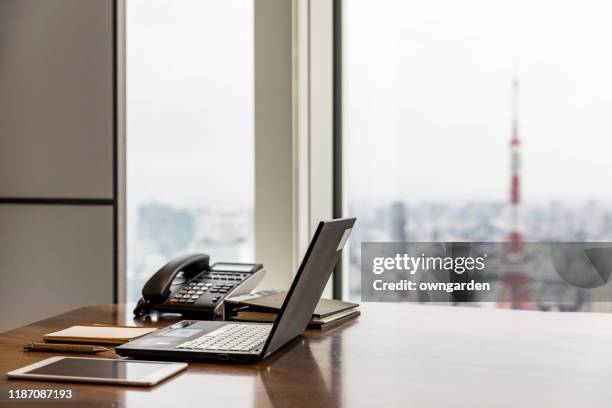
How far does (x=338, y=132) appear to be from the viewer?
2986 mm


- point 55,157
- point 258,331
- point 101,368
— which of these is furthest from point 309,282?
point 55,157

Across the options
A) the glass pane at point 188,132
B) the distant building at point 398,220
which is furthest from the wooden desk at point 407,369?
the glass pane at point 188,132

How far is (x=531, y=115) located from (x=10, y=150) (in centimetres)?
203

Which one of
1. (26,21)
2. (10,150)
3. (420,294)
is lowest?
(420,294)

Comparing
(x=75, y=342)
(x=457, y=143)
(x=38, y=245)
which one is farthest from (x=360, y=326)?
(x=38, y=245)

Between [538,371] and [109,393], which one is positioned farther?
[538,371]

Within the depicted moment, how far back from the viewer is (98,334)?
1.43 m

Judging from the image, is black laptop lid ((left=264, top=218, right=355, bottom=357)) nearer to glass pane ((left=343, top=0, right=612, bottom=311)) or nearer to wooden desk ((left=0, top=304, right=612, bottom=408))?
wooden desk ((left=0, top=304, right=612, bottom=408))

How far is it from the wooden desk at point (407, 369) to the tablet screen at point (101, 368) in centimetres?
4

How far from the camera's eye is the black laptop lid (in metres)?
1.25

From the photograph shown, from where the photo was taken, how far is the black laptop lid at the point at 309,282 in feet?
4.09

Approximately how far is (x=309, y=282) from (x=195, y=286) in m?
0.53

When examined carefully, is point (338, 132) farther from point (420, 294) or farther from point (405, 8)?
point (420, 294)

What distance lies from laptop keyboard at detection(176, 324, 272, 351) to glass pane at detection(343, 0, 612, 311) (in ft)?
5.05
